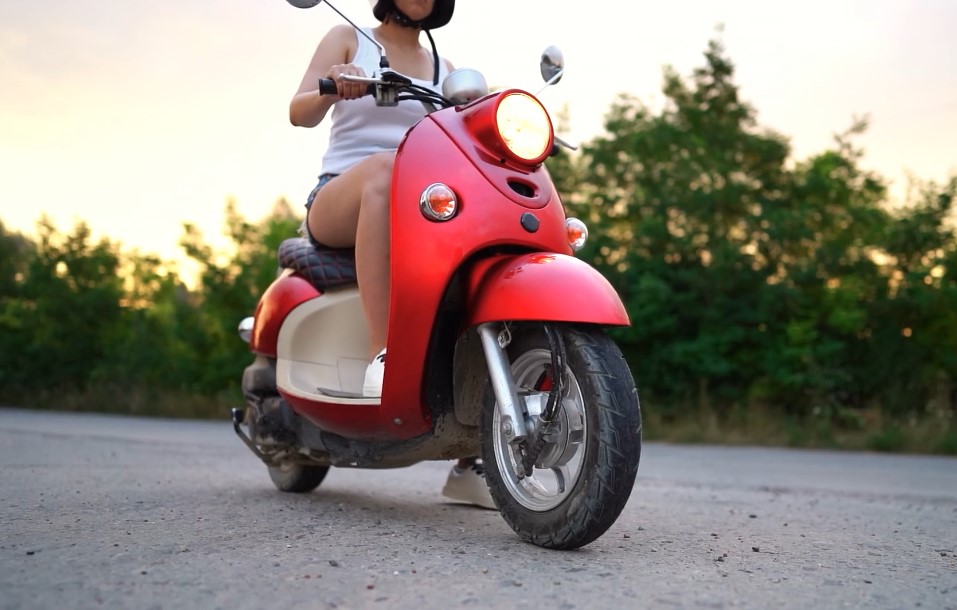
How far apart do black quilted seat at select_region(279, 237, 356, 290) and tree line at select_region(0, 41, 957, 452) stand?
9.79 metres

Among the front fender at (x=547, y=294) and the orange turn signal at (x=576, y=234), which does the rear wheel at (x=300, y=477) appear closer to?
the orange turn signal at (x=576, y=234)

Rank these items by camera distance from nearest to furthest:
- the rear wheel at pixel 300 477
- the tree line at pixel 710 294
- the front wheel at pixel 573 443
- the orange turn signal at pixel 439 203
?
1. the front wheel at pixel 573 443
2. the orange turn signal at pixel 439 203
3. the rear wheel at pixel 300 477
4. the tree line at pixel 710 294

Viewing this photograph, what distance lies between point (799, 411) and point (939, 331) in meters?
2.32

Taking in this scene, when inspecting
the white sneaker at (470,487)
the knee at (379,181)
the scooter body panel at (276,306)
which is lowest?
the white sneaker at (470,487)

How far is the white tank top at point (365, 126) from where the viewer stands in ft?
12.0

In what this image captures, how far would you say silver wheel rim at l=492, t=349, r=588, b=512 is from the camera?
2.71 metres

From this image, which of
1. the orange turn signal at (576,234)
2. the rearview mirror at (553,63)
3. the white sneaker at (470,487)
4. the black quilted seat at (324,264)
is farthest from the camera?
the white sneaker at (470,487)

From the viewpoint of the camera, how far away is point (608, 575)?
237 cm

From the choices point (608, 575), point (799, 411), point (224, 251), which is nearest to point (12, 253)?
point (224, 251)

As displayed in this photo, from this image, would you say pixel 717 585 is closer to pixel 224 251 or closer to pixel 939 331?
pixel 939 331

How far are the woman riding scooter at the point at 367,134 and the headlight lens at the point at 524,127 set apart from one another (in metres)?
0.47

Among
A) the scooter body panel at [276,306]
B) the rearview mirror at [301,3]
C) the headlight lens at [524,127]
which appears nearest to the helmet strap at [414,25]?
the rearview mirror at [301,3]

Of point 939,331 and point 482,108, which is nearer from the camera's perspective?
point 482,108

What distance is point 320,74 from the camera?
3.64m
